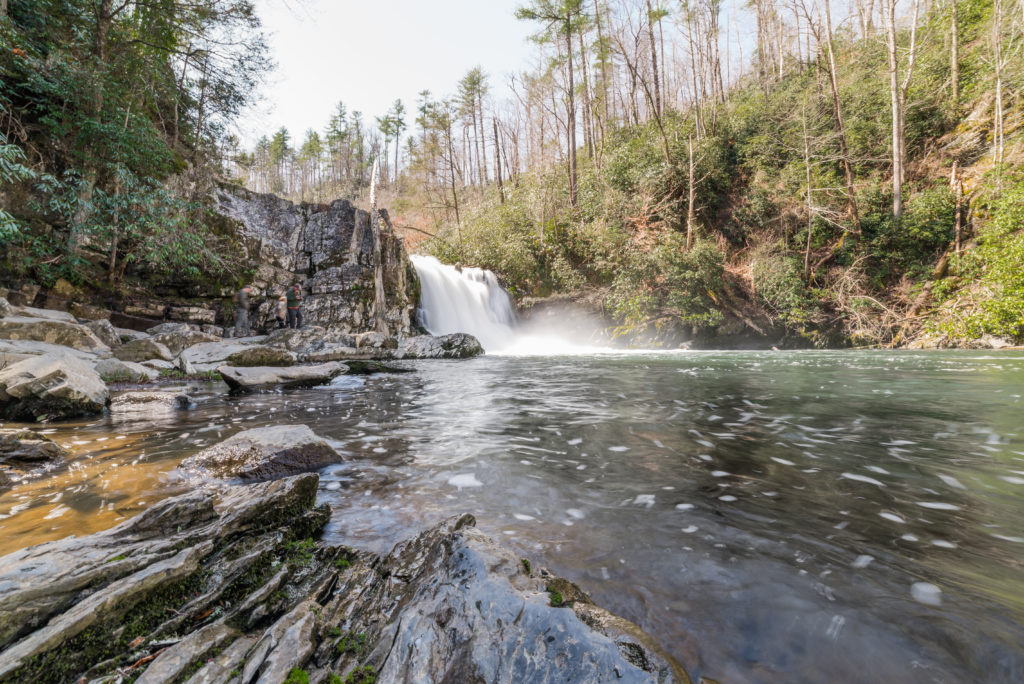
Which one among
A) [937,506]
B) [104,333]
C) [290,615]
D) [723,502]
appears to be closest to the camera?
[290,615]

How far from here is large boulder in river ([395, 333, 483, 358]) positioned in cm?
1365

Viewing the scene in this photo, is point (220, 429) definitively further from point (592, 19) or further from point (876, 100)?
point (592, 19)

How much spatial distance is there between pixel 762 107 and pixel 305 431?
26.1m

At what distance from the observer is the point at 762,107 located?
68.4 feet

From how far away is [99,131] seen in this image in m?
10.5

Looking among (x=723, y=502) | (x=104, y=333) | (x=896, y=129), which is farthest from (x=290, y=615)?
(x=896, y=129)

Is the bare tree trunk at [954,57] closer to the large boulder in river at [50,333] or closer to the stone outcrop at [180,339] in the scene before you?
the stone outcrop at [180,339]

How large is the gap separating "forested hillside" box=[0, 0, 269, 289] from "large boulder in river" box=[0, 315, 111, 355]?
2218 mm

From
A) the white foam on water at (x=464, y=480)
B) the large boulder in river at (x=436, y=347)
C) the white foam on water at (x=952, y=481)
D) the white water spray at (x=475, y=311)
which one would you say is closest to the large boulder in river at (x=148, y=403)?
the white foam on water at (x=464, y=480)

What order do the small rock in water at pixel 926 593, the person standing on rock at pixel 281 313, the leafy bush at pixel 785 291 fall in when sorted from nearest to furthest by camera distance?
the small rock in water at pixel 926 593, the person standing on rock at pixel 281 313, the leafy bush at pixel 785 291

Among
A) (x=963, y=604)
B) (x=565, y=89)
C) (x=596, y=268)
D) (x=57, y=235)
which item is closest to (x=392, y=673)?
(x=963, y=604)

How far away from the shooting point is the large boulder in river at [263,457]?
3316 mm

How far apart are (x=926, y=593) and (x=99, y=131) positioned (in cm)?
1666

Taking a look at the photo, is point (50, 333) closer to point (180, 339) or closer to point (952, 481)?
point (180, 339)
